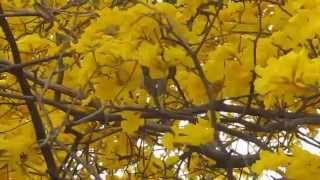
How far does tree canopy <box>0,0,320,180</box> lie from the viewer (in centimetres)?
142

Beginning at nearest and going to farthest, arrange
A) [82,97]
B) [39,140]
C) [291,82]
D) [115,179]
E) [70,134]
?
[291,82] < [82,97] < [39,140] < [70,134] < [115,179]

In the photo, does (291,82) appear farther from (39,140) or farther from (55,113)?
(55,113)

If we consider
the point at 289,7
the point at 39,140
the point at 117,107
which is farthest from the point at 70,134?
the point at 289,7

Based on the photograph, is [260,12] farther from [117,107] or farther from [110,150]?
[110,150]

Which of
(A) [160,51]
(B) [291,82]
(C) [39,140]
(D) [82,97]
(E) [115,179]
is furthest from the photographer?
(E) [115,179]

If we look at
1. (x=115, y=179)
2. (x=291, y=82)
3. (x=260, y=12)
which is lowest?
(x=115, y=179)

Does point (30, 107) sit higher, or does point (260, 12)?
point (260, 12)

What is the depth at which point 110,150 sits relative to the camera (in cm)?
229

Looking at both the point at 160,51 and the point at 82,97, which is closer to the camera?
the point at 160,51

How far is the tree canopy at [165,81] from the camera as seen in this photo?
55.7 inches

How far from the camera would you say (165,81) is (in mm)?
1713

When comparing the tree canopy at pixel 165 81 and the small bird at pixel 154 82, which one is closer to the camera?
the tree canopy at pixel 165 81

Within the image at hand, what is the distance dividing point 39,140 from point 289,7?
771 mm

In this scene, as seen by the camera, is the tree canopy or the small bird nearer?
the tree canopy
